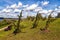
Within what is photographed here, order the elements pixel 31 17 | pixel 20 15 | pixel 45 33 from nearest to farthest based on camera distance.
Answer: pixel 45 33, pixel 20 15, pixel 31 17

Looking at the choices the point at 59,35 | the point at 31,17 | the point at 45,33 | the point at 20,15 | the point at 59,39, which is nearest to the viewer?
the point at 59,39

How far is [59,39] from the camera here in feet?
84.2

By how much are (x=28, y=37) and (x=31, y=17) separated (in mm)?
32537

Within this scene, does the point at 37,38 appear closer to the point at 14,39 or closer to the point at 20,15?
the point at 14,39

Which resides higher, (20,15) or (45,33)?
(20,15)

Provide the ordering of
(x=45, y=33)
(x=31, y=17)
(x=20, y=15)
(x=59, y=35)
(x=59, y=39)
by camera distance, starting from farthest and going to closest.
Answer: (x=31, y=17) < (x=20, y=15) < (x=45, y=33) < (x=59, y=35) < (x=59, y=39)

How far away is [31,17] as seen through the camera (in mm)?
60375

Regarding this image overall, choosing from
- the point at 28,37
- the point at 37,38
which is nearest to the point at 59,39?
the point at 37,38

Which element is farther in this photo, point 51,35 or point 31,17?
point 31,17

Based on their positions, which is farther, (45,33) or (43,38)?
(45,33)

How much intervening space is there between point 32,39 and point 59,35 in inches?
183

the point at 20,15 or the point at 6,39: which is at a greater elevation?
the point at 20,15

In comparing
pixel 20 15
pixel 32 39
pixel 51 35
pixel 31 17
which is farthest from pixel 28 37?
pixel 31 17

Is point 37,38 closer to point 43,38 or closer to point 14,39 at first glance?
point 43,38
